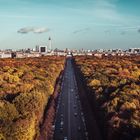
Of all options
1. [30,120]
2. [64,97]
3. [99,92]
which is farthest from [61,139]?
[64,97]

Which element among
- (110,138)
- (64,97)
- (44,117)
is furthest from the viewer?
(64,97)

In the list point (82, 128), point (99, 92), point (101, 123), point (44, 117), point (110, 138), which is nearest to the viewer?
point (110, 138)

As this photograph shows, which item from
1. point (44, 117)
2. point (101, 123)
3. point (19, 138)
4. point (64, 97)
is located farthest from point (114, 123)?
point (64, 97)

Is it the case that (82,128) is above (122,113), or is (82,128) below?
below

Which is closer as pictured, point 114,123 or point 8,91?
point 114,123

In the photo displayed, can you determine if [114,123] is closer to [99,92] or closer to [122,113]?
[122,113]

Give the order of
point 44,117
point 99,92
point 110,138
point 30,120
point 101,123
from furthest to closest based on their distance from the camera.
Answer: point 99,92 < point 44,117 < point 101,123 < point 30,120 < point 110,138

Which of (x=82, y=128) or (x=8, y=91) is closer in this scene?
(x=82, y=128)

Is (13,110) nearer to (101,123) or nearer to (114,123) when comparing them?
(101,123)

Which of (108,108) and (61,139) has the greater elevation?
(108,108)
